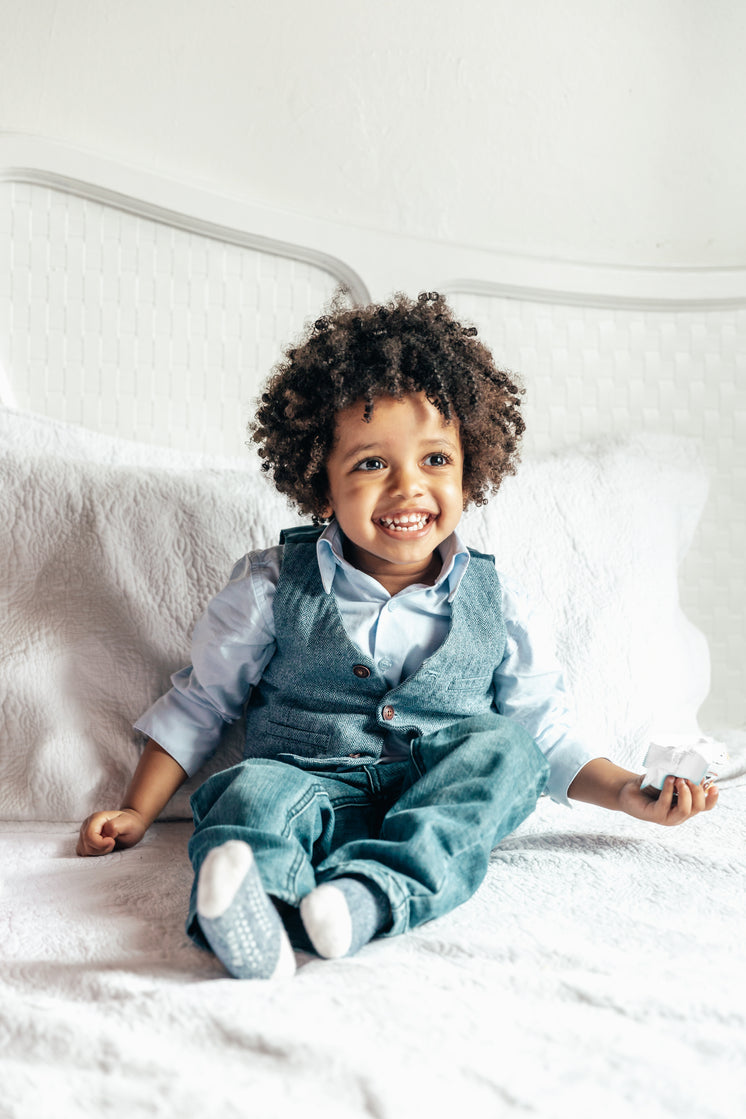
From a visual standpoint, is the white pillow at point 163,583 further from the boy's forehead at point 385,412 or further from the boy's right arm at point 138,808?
the boy's forehead at point 385,412

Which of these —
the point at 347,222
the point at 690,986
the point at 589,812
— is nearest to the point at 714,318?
the point at 347,222

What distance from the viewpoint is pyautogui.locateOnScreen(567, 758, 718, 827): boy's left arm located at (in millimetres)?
873

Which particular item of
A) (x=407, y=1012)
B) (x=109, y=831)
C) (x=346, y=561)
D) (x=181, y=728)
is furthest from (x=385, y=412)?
(x=407, y=1012)

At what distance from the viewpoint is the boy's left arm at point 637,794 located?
2.86 feet

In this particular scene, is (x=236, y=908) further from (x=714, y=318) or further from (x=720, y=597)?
(x=714, y=318)

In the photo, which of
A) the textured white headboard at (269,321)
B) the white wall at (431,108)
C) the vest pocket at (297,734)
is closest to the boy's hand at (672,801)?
the vest pocket at (297,734)

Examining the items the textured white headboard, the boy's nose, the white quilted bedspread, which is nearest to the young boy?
the boy's nose

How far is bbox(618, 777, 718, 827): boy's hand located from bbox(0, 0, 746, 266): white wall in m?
0.97

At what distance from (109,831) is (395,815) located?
1.04 feet

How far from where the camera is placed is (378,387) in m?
0.99

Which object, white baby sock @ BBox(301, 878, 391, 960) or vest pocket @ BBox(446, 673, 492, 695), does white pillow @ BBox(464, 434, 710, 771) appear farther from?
white baby sock @ BBox(301, 878, 391, 960)

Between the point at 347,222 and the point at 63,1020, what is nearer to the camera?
the point at 63,1020

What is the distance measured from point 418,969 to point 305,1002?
95 millimetres

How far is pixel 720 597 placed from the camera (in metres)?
1.58
